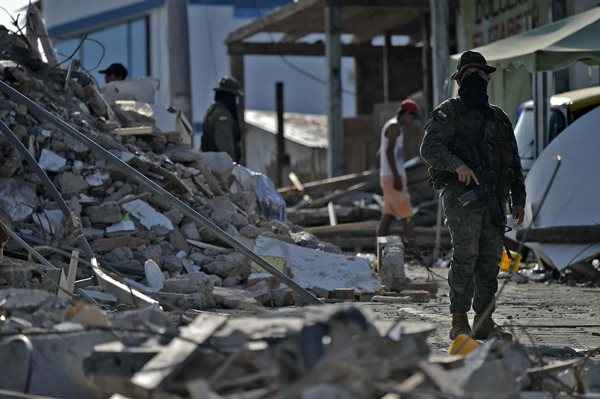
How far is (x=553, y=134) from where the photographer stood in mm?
17266

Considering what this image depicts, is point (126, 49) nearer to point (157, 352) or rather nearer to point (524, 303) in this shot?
point (524, 303)

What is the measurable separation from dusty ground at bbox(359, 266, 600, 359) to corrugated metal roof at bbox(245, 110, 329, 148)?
846 inches

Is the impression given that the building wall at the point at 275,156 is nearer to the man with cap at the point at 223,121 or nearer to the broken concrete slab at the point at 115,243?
the man with cap at the point at 223,121

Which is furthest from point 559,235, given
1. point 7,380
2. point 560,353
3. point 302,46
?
point 302,46

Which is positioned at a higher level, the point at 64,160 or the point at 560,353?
the point at 64,160

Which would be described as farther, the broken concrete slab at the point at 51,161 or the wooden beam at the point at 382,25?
the wooden beam at the point at 382,25

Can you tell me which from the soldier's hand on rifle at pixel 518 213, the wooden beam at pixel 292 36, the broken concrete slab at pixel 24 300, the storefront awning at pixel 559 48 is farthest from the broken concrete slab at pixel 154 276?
the wooden beam at pixel 292 36

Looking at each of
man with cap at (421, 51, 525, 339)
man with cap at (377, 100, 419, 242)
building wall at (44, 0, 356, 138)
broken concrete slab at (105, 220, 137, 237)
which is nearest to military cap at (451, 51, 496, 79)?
man with cap at (421, 51, 525, 339)

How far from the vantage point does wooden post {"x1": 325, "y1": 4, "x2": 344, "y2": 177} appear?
26.1m

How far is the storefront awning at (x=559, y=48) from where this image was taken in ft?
43.3

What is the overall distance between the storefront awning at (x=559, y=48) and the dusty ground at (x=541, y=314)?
86.0 inches

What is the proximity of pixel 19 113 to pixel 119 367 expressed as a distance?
8568 mm

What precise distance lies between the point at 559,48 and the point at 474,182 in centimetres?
438

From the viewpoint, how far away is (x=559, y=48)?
43.9 ft
